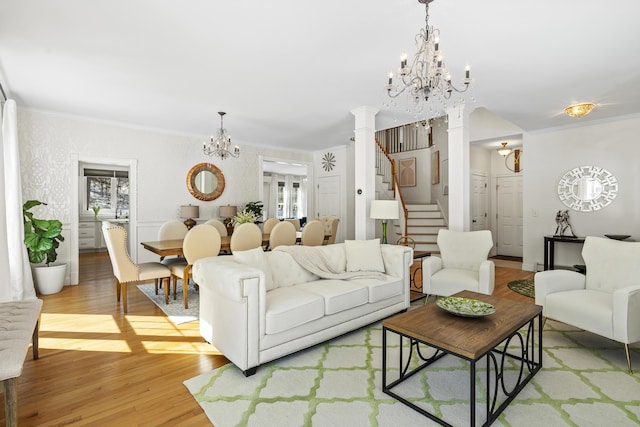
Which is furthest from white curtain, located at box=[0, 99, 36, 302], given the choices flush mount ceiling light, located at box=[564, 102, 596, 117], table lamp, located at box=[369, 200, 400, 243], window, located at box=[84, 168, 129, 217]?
flush mount ceiling light, located at box=[564, 102, 596, 117]

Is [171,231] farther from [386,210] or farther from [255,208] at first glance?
[386,210]

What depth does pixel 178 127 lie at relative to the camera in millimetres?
5711

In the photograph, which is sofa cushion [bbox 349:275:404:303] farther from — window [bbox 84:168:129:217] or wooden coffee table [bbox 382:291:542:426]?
window [bbox 84:168:129:217]

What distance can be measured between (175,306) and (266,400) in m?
2.29

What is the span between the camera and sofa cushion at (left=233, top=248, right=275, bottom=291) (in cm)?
286

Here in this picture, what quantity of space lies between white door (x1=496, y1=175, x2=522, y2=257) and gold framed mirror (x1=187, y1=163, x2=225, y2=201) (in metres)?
6.33

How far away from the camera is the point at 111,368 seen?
2.43 metres

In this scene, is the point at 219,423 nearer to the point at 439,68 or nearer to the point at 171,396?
the point at 171,396

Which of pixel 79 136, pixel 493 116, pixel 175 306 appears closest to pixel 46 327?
pixel 175 306

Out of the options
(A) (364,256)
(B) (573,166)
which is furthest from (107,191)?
(B) (573,166)

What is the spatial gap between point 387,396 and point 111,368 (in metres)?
2.01

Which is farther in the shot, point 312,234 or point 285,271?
point 312,234

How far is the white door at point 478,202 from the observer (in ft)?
24.2

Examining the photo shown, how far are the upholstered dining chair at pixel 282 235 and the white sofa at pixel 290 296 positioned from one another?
127 cm
